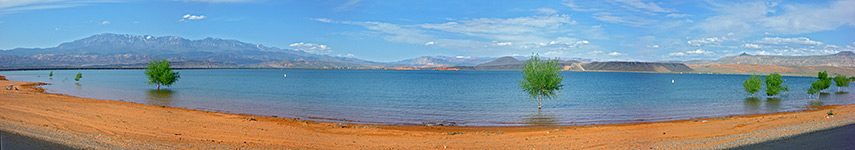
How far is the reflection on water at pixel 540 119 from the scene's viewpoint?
26.2m

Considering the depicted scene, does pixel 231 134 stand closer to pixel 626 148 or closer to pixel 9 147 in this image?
pixel 9 147

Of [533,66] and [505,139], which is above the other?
[533,66]

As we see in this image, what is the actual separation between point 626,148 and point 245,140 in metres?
11.8

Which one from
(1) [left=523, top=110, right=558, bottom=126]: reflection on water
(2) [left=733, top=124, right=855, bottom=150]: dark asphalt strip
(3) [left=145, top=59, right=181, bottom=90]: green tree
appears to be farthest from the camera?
(3) [left=145, top=59, right=181, bottom=90]: green tree

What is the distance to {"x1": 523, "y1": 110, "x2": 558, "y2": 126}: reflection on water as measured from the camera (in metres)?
26.2

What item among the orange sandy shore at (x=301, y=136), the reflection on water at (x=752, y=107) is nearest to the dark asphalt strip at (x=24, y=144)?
the orange sandy shore at (x=301, y=136)

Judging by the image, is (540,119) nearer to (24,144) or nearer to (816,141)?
(816,141)

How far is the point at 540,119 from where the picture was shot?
28375mm

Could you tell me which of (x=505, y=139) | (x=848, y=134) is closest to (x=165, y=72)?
(x=505, y=139)

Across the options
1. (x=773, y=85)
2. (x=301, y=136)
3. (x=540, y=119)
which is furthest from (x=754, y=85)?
(x=301, y=136)

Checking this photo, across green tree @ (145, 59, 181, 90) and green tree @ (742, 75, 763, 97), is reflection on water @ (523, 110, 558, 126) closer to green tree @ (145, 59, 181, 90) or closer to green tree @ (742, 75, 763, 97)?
green tree @ (742, 75, 763, 97)

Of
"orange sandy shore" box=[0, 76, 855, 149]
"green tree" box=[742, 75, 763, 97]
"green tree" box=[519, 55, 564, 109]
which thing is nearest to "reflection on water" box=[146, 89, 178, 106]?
"orange sandy shore" box=[0, 76, 855, 149]

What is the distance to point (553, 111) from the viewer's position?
33656mm

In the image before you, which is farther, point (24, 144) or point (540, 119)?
point (540, 119)
